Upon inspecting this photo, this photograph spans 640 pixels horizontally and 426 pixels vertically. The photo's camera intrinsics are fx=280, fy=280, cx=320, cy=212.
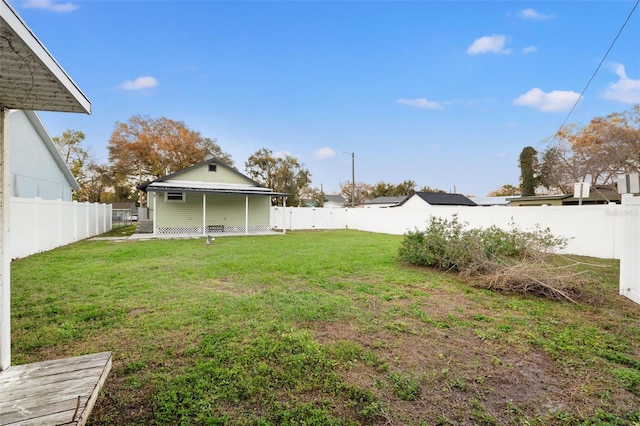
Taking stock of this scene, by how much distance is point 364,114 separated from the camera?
18000mm

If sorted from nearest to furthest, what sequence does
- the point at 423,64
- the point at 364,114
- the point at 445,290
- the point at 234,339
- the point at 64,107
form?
the point at 64,107 → the point at 234,339 → the point at 445,290 → the point at 423,64 → the point at 364,114

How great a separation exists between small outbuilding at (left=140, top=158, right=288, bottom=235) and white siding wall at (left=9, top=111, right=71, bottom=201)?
4096mm

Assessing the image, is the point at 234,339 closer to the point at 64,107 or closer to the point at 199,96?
the point at 64,107

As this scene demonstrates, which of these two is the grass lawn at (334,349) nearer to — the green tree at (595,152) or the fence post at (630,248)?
the fence post at (630,248)

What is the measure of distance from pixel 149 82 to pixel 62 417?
19942mm

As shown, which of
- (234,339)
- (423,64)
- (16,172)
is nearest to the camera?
(234,339)

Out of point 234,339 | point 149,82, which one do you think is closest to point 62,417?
point 234,339

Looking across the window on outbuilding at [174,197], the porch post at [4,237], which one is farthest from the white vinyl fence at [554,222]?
the porch post at [4,237]

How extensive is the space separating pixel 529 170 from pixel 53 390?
121ft

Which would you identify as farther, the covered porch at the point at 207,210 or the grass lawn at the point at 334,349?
the covered porch at the point at 207,210

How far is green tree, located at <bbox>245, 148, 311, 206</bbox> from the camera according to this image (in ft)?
110

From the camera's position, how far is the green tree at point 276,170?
33656 mm

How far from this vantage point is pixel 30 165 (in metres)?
12.1

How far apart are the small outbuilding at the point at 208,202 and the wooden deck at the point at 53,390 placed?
12.5 m
